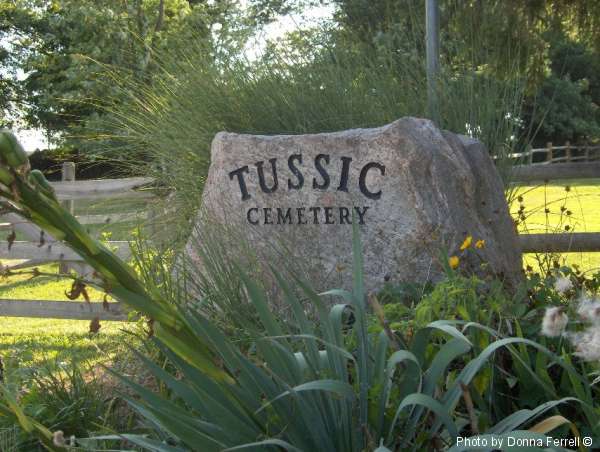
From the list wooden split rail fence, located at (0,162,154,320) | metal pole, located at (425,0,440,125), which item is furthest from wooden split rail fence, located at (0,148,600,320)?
metal pole, located at (425,0,440,125)

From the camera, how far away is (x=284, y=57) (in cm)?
564

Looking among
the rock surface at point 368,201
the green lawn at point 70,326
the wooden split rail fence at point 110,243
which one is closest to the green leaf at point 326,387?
the rock surface at point 368,201

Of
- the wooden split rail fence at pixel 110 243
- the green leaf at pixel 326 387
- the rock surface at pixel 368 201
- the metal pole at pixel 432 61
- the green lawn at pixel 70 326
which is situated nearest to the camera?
the green leaf at pixel 326 387

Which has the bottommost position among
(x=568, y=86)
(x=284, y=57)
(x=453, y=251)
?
(x=453, y=251)

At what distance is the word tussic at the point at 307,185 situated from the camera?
4145 mm

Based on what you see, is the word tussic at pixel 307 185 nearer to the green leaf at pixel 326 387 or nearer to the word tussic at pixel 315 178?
the word tussic at pixel 315 178

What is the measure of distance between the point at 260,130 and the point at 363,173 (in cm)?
123

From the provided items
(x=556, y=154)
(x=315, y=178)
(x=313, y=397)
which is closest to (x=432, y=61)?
(x=315, y=178)

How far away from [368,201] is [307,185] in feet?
1.16

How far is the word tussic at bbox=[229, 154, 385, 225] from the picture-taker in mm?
4145

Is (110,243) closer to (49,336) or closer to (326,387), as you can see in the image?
(49,336)

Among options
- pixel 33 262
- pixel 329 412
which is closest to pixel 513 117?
pixel 329 412

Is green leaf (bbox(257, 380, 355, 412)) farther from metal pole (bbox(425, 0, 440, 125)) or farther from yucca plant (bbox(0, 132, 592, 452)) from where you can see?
metal pole (bbox(425, 0, 440, 125))

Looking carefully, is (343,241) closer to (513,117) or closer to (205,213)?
(205,213)
